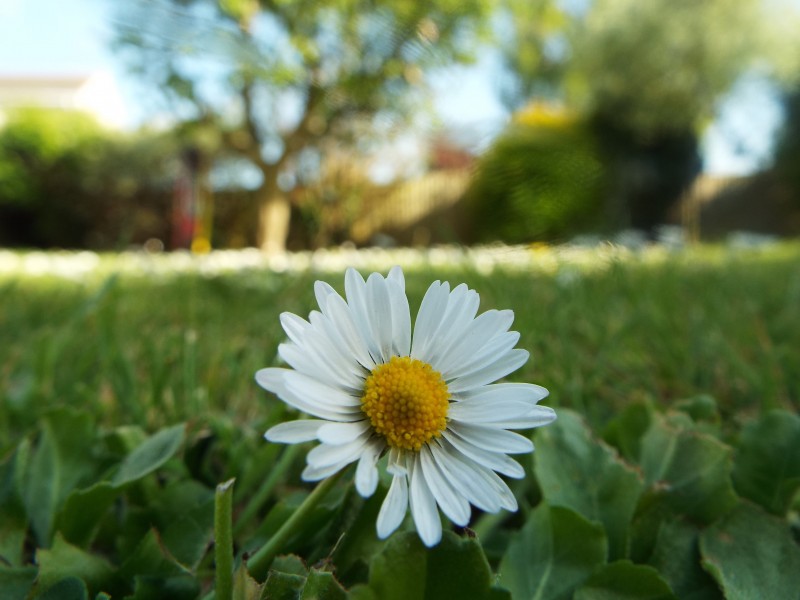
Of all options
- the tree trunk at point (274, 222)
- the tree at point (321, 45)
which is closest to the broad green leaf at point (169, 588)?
the tree at point (321, 45)

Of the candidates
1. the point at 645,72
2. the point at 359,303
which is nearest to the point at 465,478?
the point at 359,303

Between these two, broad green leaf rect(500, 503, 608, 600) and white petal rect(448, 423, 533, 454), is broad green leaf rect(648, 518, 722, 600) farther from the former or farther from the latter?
white petal rect(448, 423, 533, 454)

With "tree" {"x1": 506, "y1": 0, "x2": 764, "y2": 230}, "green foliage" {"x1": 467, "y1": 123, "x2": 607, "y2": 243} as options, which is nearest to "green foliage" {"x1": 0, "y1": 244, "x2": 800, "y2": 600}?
"green foliage" {"x1": 467, "y1": 123, "x2": 607, "y2": 243}

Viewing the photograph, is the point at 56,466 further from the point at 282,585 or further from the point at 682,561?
the point at 682,561

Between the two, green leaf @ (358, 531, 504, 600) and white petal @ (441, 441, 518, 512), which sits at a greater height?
white petal @ (441, 441, 518, 512)

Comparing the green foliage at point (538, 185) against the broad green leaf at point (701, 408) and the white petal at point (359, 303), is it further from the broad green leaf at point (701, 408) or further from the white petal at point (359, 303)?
the white petal at point (359, 303)

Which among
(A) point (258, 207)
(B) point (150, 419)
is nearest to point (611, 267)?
(B) point (150, 419)
